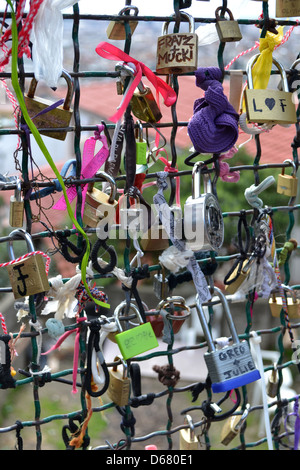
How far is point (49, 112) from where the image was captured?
776mm

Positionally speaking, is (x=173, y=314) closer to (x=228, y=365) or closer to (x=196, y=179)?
(x=228, y=365)

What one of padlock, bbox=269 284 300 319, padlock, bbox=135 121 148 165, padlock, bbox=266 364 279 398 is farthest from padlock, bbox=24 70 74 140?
padlock, bbox=266 364 279 398

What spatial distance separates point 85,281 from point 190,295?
4957 mm

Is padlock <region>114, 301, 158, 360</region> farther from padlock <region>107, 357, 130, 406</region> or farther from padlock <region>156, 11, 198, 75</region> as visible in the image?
padlock <region>156, 11, 198, 75</region>

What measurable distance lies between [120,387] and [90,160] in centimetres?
37

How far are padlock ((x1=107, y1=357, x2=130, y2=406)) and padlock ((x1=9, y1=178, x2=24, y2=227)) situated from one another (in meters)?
0.30

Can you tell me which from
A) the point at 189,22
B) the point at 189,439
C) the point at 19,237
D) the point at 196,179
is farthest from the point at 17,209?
the point at 189,439

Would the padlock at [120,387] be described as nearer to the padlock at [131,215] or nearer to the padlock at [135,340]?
the padlock at [135,340]

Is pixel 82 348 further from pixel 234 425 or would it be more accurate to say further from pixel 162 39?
pixel 162 39

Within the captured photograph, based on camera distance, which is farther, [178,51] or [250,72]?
[250,72]

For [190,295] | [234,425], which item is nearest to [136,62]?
[234,425]

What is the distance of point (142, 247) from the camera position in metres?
0.89

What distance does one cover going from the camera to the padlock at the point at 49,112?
0.76 metres

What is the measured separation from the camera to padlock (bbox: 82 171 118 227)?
0.81 meters
